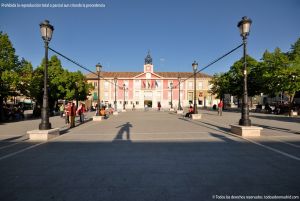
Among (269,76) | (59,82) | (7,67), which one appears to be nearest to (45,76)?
(7,67)

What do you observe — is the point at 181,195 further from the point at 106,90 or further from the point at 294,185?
the point at 106,90

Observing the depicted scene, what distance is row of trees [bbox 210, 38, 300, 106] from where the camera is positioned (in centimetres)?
2630

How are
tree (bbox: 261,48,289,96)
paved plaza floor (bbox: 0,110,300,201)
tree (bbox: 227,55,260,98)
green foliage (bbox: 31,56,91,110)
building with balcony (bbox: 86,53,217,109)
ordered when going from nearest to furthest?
paved plaza floor (bbox: 0,110,300,201), tree (bbox: 261,48,289,96), green foliage (bbox: 31,56,91,110), tree (bbox: 227,55,260,98), building with balcony (bbox: 86,53,217,109)

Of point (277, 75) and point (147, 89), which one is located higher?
point (147, 89)

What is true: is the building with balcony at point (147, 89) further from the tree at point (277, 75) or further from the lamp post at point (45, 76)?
the lamp post at point (45, 76)

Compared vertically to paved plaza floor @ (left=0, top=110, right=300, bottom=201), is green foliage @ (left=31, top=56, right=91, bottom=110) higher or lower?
higher

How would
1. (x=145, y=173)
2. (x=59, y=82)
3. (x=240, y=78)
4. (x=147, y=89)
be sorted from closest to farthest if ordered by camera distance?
1. (x=145, y=173)
2. (x=59, y=82)
3. (x=240, y=78)
4. (x=147, y=89)

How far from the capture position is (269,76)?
30.5 metres

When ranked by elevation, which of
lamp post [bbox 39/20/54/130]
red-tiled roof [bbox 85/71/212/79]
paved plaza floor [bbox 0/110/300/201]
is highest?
red-tiled roof [bbox 85/71/212/79]

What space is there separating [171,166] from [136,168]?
2.72 ft

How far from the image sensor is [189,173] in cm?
484

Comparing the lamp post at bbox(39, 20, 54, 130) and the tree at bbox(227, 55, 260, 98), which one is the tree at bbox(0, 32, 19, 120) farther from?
the tree at bbox(227, 55, 260, 98)

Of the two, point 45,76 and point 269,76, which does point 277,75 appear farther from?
point 45,76

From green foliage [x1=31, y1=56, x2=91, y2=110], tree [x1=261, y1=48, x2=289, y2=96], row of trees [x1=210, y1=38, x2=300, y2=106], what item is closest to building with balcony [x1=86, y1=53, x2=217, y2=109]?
row of trees [x1=210, y1=38, x2=300, y2=106]
